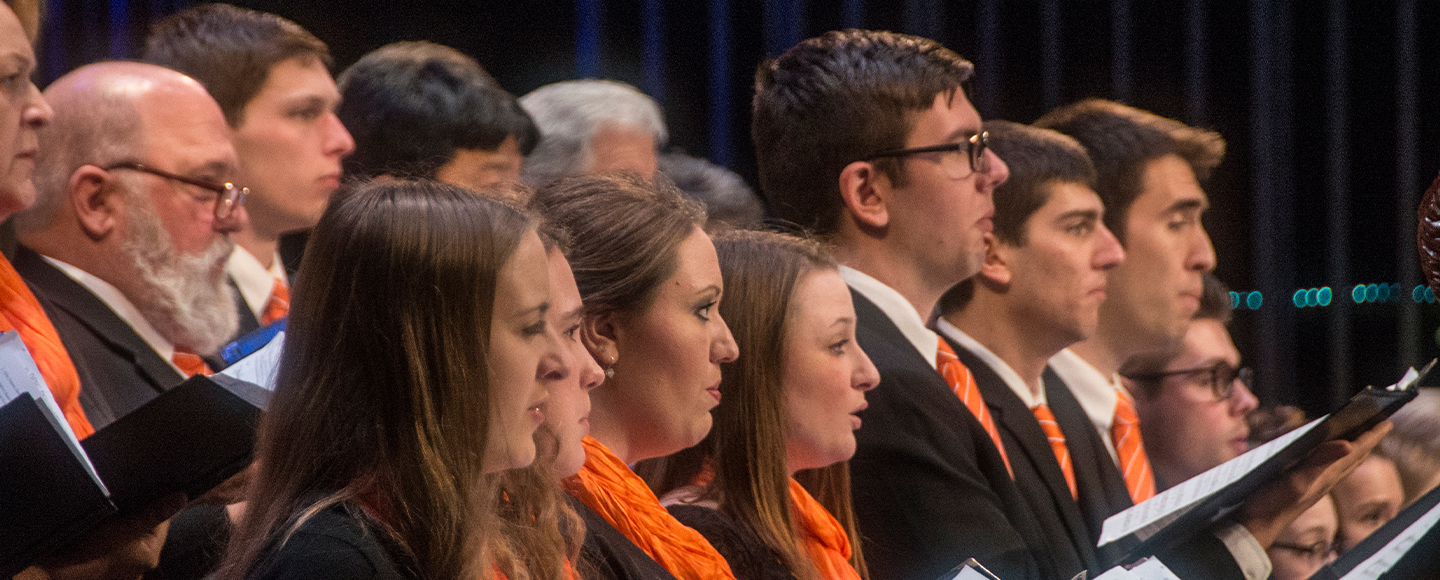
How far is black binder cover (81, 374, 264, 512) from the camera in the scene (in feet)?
5.01

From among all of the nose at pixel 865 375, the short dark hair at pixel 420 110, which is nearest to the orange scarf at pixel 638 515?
the nose at pixel 865 375

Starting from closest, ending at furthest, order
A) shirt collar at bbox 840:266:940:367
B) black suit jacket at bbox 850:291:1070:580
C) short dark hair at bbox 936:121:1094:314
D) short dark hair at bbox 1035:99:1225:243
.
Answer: black suit jacket at bbox 850:291:1070:580
shirt collar at bbox 840:266:940:367
short dark hair at bbox 936:121:1094:314
short dark hair at bbox 1035:99:1225:243

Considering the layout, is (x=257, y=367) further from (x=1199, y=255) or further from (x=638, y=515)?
(x=1199, y=255)

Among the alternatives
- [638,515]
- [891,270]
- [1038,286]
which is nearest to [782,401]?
[638,515]

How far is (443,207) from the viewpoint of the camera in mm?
1315

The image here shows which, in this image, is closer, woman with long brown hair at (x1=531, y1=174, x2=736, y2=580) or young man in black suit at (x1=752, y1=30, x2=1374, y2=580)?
woman with long brown hair at (x1=531, y1=174, x2=736, y2=580)

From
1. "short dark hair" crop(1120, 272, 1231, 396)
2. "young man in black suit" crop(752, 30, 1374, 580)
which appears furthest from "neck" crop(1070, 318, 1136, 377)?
"young man in black suit" crop(752, 30, 1374, 580)

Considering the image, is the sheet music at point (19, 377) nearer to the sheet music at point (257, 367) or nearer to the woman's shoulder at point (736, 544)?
the sheet music at point (257, 367)

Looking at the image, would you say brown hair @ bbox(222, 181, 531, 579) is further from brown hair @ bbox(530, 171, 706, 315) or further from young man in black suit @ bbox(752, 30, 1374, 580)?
young man in black suit @ bbox(752, 30, 1374, 580)

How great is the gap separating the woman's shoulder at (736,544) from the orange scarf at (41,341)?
846mm

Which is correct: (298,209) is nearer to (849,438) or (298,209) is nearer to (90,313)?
(90,313)

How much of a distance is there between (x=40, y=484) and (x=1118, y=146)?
240 centimetres

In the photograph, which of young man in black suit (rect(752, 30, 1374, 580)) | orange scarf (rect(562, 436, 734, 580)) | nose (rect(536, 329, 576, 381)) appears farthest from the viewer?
young man in black suit (rect(752, 30, 1374, 580))

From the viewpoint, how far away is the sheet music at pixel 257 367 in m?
1.60
